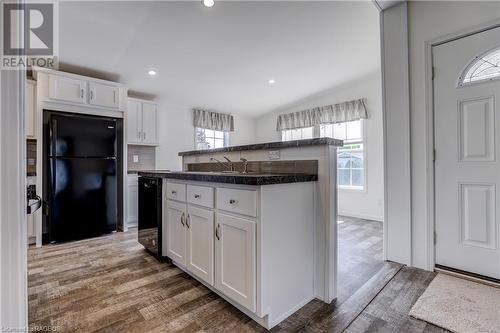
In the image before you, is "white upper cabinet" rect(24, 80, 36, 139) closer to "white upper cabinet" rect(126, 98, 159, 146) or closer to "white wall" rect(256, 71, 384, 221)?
"white upper cabinet" rect(126, 98, 159, 146)

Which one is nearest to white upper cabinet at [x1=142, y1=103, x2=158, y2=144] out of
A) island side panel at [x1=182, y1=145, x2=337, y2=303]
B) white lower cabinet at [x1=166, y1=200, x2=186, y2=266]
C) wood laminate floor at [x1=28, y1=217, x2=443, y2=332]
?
wood laminate floor at [x1=28, y1=217, x2=443, y2=332]

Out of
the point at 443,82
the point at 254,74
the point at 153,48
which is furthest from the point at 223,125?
the point at 443,82

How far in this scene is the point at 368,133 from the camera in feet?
15.1

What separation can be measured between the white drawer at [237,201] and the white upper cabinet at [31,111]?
2.93 m

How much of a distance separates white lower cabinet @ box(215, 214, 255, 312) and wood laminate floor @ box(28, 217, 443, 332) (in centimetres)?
18

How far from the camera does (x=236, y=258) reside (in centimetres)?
156

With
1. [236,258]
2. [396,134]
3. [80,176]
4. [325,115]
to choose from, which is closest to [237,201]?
[236,258]

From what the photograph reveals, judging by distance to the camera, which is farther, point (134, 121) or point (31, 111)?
point (134, 121)

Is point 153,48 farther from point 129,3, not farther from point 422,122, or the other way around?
point 422,122

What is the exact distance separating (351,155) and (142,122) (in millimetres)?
3993

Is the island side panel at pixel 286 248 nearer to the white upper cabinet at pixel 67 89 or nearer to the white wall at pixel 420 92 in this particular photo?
the white wall at pixel 420 92

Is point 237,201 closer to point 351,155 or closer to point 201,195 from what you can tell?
point 201,195

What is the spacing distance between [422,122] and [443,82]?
0.39 metres

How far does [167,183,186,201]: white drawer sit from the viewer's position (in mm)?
2137
